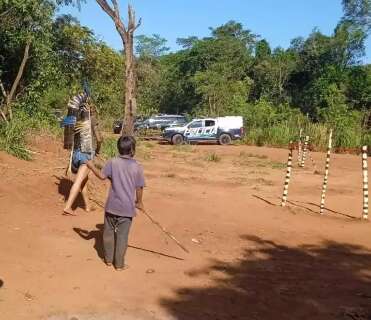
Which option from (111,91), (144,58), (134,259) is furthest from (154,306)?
(144,58)

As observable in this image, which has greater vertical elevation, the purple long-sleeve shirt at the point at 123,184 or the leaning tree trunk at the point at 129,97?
the leaning tree trunk at the point at 129,97

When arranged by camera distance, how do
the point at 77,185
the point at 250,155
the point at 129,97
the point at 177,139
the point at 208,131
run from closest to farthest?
the point at 77,185 → the point at 129,97 → the point at 250,155 → the point at 177,139 → the point at 208,131

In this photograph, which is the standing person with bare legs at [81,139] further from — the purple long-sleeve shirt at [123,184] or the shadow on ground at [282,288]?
the shadow on ground at [282,288]

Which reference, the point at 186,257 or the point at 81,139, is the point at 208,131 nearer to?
the point at 81,139

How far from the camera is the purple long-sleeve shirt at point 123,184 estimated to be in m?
5.77

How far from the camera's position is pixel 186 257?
6551 millimetres

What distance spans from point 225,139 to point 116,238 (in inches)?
983

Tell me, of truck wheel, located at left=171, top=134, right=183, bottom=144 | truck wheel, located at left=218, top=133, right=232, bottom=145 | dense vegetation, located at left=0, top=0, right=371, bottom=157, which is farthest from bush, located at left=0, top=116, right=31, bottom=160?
truck wheel, located at left=218, top=133, right=232, bottom=145

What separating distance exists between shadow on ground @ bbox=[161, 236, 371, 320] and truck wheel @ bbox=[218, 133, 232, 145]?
23.1m


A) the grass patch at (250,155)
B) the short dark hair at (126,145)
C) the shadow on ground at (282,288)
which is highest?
the short dark hair at (126,145)

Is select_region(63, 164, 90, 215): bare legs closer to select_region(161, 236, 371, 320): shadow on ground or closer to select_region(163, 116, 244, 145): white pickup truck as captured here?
select_region(161, 236, 371, 320): shadow on ground

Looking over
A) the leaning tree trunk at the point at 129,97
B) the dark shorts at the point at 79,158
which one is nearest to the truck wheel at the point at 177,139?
the leaning tree trunk at the point at 129,97

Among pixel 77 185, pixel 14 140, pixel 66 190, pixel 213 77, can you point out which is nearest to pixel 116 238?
pixel 77 185

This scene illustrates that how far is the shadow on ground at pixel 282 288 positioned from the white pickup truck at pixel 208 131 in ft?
75.3
